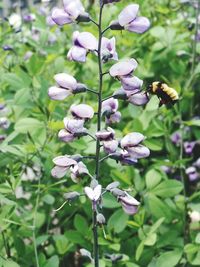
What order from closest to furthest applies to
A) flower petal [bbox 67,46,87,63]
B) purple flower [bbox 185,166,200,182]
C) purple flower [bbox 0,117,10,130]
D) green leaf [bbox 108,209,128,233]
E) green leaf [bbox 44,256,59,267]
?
1. flower petal [bbox 67,46,87,63]
2. green leaf [bbox 44,256,59,267]
3. green leaf [bbox 108,209,128,233]
4. purple flower [bbox 0,117,10,130]
5. purple flower [bbox 185,166,200,182]

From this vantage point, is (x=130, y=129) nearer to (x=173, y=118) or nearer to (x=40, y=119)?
(x=173, y=118)

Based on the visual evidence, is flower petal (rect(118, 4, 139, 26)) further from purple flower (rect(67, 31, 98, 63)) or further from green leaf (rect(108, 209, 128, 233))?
green leaf (rect(108, 209, 128, 233))

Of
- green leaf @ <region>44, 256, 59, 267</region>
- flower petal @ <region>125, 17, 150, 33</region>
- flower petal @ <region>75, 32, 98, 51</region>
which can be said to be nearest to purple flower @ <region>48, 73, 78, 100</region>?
flower petal @ <region>75, 32, 98, 51</region>

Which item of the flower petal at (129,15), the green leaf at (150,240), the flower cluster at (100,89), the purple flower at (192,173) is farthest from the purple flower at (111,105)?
the purple flower at (192,173)

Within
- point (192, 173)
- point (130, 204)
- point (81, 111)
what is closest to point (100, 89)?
point (81, 111)

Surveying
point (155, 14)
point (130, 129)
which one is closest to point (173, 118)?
point (130, 129)

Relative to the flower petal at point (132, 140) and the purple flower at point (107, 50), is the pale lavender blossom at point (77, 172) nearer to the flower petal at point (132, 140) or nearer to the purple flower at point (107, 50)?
the flower petal at point (132, 140)
